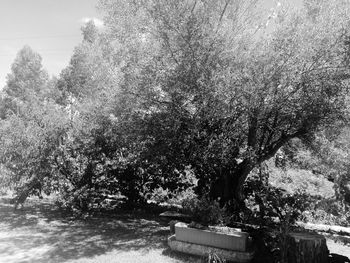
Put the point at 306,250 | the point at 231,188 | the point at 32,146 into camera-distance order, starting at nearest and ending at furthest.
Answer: the point at 306,250 < the point at 231,188 < the point at 32,146

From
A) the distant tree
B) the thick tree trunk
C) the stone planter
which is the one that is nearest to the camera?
the stone planter

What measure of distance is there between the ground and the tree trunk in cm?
155

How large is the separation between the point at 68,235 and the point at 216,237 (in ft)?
11.4

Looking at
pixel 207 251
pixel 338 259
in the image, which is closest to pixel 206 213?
pixel 207 251

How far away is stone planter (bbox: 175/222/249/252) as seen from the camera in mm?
5477

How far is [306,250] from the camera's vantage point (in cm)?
469

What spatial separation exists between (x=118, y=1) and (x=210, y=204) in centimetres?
541

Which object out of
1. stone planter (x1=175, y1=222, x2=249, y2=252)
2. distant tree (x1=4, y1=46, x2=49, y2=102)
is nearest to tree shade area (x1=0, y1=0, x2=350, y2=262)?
stone planter (x1=175, y1=222, x2=249, y2=252)

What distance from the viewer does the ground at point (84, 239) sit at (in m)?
5.67

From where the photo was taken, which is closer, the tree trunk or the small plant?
the tree trunk

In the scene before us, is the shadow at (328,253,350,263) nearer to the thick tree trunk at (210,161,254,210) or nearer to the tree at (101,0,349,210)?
the tree at (101,0,349,210)

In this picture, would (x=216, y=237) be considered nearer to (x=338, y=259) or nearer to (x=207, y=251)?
(x=207, y=251)

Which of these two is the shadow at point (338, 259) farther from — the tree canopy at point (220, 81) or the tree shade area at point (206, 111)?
the tree canopy at point (220, 81)

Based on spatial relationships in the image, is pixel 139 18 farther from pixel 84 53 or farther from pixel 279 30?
pixel 84 53
